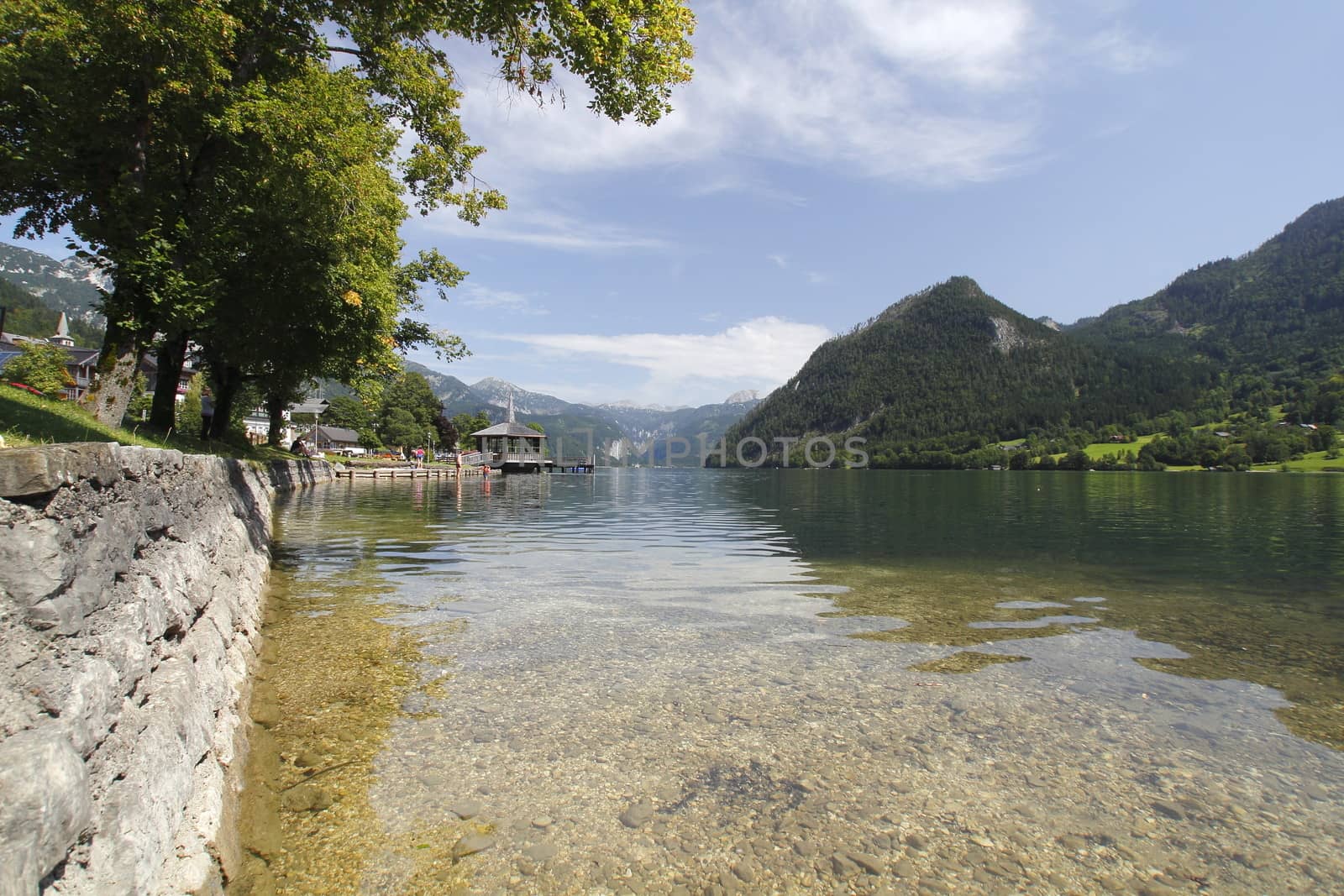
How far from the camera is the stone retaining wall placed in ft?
8.77

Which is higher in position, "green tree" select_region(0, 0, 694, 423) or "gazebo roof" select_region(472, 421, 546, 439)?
"green tree" select_region(0, 0, 694, 423)

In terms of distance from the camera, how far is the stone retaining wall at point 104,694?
Result: 2.67 meters

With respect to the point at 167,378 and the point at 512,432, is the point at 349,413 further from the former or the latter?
the point at 167,378

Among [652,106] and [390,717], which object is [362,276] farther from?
[390,717]

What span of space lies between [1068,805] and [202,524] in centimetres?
931

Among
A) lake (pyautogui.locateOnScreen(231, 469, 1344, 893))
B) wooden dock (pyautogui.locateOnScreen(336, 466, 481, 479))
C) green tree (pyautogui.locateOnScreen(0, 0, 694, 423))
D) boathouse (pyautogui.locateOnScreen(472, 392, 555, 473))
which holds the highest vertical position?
green tree (pyautogui.locateOnScreen(0, 0, 694, 423))

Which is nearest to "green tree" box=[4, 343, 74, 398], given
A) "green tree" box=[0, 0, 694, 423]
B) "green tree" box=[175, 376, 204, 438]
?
"green tree" box=[175, 376, 204, 438]

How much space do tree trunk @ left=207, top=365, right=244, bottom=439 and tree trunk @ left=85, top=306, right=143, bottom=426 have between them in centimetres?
1599

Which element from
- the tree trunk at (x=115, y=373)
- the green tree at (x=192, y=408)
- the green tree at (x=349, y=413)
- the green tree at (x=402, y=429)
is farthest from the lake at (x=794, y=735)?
the green tree at (x=349, y=413)

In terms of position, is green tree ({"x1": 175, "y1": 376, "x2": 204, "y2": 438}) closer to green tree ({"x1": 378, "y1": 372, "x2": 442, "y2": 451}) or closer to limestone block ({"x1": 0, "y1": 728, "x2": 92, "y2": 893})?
green tree ({"x1": 378, "y1": 372, "x2": 442, "y2": 451})

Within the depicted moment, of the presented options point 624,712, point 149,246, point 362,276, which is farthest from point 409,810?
point 362,276

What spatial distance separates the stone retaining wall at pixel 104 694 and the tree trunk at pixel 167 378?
627 inches

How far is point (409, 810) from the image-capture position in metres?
5.05

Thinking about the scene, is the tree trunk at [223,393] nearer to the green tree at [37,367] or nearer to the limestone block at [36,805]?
the green tree at [37,367]
